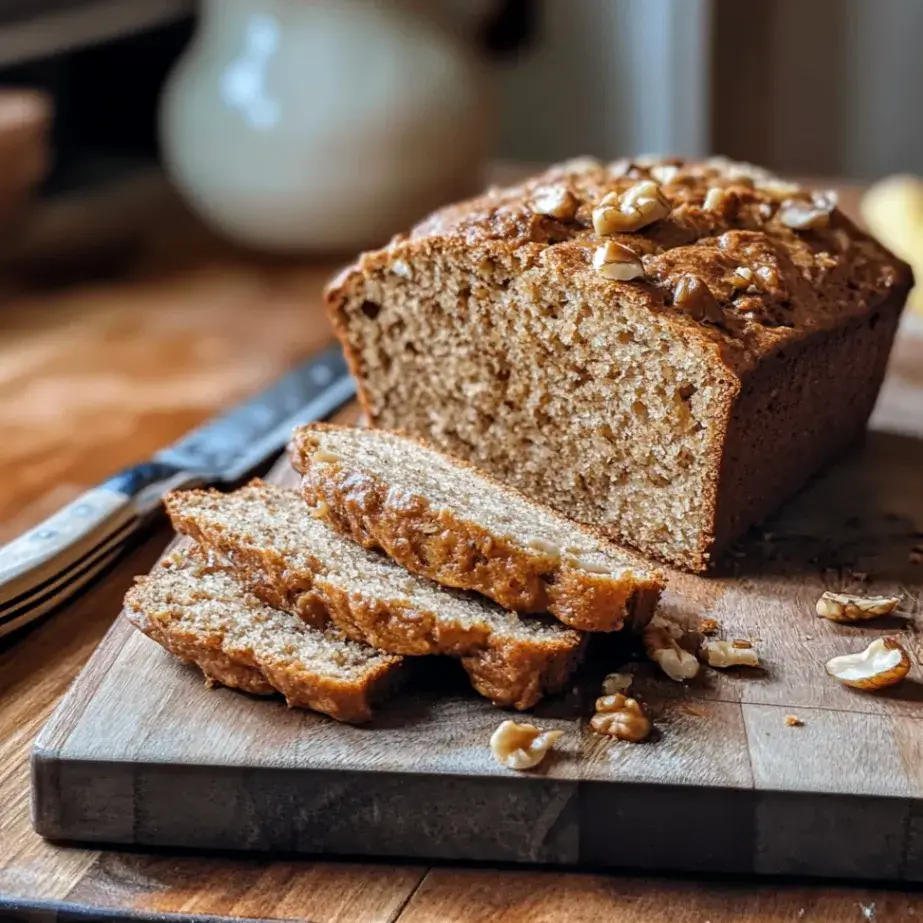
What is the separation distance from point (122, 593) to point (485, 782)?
1.06 m

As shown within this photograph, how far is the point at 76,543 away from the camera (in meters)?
2.52

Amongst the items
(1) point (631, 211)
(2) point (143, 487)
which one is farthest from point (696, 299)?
(2) point (143, 487)

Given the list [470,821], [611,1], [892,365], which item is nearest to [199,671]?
[470,821]

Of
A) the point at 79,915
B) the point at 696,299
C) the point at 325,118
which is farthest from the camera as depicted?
the point at 325,118

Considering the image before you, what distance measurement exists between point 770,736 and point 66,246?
3948mm

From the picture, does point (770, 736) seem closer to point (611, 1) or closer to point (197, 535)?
point (197, 535)

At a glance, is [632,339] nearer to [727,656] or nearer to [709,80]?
[727,656]

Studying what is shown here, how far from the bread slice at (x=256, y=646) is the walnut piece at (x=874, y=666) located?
0.72 metres

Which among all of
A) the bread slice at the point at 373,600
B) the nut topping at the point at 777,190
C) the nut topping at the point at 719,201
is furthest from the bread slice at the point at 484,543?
the nut topping at the point at 777,190

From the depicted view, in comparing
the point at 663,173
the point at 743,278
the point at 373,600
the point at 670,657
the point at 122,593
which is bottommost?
the point at 122,593

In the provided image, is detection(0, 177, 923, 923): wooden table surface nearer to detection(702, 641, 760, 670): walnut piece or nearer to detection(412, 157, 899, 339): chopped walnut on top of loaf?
detection(702, 641, 760, 670): walnut piece

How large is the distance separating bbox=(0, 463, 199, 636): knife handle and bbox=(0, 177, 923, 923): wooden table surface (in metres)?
0.06

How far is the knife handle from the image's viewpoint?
7.84 feet

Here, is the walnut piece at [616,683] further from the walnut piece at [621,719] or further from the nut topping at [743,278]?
the nut topping at [743,278]
